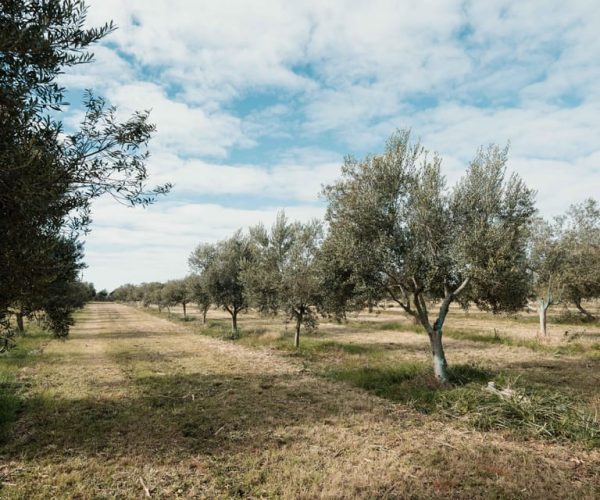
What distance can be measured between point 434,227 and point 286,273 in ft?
54.6

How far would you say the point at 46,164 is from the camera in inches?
243

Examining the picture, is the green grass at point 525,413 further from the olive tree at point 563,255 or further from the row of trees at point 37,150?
the olive tree at point 563,255

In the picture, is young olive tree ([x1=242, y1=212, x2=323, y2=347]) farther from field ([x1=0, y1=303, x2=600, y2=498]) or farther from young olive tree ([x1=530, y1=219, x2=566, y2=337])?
young olive tree ([x1=530, y1=219, x2=566, y2=337])

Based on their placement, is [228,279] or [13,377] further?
[228,279]

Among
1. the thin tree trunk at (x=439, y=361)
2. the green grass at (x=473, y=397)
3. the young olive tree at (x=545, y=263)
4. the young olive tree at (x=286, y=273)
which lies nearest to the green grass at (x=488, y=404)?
the green grass at (x=473, y=397)

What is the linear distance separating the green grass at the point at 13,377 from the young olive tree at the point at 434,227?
13190 millimetres

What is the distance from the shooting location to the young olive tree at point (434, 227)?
1568 cm

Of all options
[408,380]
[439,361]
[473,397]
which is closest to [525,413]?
[473,397]

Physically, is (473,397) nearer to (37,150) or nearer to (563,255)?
(37,150)

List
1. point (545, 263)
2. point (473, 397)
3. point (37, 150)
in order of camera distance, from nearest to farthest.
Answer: point (37, 150), point (473, 397), point (545, 263)

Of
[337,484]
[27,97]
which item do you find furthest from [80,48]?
[337,484]

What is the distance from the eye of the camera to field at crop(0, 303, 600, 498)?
8797 millimetres

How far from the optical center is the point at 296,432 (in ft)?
39.9

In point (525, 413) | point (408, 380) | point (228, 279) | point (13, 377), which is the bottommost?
point (13, 377)
